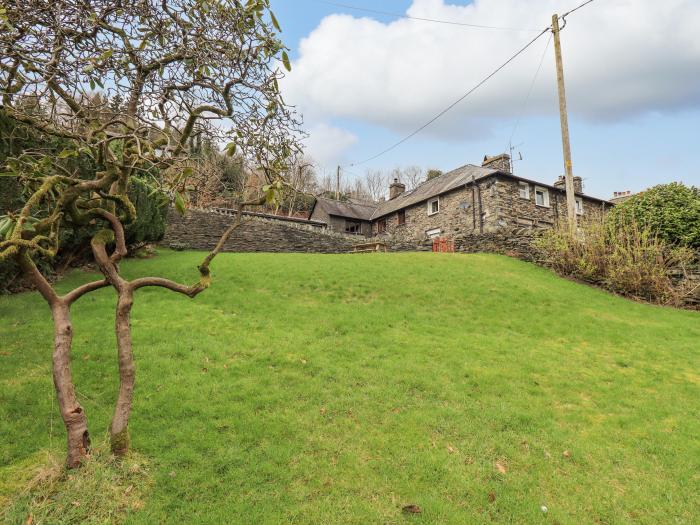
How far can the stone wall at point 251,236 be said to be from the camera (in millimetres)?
21047

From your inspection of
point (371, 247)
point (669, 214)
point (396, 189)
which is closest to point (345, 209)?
point (396, 189)

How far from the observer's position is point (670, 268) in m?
14.1

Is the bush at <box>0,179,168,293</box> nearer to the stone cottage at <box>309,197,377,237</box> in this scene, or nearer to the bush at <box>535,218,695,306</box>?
the bush at <box>535,218,695,306</box>

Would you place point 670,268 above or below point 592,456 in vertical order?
above

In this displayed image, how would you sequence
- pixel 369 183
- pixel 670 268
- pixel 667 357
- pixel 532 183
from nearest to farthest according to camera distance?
pixel 667 357 → pixel 670 268 → pixel 532 183 → pixel 369 183

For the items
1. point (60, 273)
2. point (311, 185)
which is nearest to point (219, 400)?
point (60, 273)

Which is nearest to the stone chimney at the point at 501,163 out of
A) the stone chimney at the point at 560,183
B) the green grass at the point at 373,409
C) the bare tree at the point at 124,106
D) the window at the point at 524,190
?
the window at the point at 524,190

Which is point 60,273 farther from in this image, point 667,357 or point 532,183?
point 532,183

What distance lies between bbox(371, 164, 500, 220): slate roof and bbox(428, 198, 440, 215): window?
0.43m

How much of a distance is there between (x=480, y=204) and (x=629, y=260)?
42.1 ft

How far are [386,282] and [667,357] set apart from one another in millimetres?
7178

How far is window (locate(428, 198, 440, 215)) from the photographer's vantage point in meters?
29.7

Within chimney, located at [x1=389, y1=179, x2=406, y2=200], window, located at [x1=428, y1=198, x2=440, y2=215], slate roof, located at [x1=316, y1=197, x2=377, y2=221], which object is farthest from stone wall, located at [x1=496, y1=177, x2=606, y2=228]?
slate roof, located at [x1=316, y1=197, x2=377, y2=221]

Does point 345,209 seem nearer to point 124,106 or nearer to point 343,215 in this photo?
point 343,215
